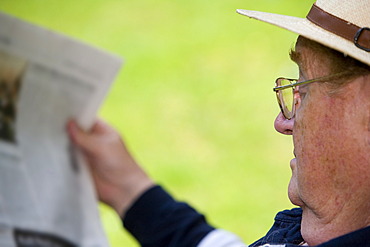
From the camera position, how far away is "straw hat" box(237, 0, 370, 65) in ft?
3.03

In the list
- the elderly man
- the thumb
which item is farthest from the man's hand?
the elderly man

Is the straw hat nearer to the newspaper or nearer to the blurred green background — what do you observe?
the newspaper

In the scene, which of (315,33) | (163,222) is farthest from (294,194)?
(163,222)

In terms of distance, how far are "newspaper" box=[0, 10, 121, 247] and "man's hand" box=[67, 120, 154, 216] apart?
35 millimetres

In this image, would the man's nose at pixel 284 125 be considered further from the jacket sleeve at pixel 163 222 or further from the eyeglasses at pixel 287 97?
the jacket sleeve at pixel 163 222

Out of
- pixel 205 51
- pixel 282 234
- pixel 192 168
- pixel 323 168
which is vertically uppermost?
pixel 323 168

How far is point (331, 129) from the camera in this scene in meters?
0.98

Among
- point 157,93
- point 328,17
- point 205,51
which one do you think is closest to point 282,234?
point 328,17

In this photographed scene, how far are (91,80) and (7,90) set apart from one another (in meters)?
0.19

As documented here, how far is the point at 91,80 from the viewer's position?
5.36ft

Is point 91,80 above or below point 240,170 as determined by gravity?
above

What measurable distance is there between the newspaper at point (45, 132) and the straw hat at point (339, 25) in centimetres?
68

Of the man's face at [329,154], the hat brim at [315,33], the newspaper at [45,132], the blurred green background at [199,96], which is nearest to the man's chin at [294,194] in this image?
the man's face at [329,154]

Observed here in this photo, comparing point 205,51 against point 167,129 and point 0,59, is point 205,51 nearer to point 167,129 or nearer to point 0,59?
point 167,129
